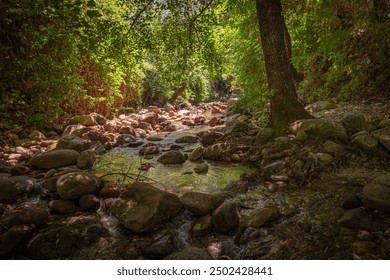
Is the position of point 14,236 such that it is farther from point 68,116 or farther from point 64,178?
point 68,116

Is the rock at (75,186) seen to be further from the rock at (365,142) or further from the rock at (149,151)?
the rock at (365,142)

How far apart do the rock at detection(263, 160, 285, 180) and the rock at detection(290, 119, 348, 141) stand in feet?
3.35

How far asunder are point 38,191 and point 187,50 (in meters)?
5.03

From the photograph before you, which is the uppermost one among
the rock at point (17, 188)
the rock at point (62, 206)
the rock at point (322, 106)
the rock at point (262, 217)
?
the rock at point (322, 106)

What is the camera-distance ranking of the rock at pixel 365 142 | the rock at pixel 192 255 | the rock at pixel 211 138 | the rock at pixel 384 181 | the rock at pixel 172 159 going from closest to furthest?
the rock at pixel 192 255 → the rock at pixel 384 181 → the rock at pixel 365 142 → the rock at pixel 172 159 → the rock at pixel 211 138

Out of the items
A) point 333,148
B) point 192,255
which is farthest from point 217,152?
point 192,255

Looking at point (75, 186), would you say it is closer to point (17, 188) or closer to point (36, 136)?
point (17, 188)

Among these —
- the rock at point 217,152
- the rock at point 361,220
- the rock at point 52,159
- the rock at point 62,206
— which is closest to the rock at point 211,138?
the rock at point 217,152

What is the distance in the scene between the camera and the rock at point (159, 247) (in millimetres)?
2627

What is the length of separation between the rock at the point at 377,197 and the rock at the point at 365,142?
1.68 m

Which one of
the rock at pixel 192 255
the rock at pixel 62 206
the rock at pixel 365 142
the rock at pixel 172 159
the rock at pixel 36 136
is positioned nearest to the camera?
the rock at pixel 192 255

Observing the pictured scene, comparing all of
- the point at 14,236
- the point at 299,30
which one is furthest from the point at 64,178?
the point at 299,30

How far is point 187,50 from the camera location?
6867 millimetres

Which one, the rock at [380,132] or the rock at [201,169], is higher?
the rock at [380,132]
